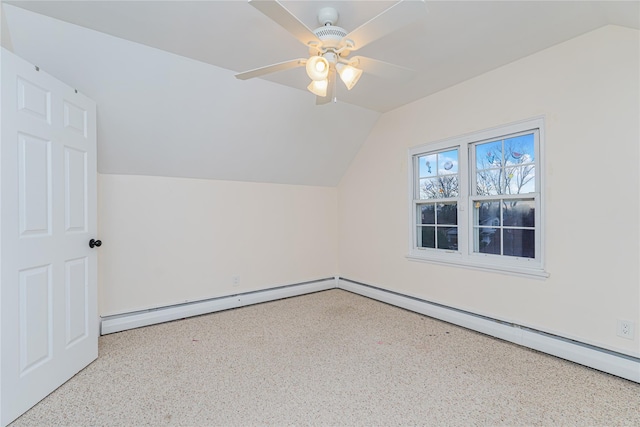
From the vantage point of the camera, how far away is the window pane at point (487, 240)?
9.52 feet

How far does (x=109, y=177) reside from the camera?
2986 millimetres

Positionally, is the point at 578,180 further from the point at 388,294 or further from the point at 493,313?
the point at 388,294

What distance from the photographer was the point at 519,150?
2.72 meters

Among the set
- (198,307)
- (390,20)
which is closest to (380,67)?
(390,20)

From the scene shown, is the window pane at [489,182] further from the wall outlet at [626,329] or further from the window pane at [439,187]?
the wall outlet at [626,329]

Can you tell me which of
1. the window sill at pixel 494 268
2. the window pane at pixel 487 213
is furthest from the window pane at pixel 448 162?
the window sill at pixel 494 268

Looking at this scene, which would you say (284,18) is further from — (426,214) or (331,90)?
(426,214)

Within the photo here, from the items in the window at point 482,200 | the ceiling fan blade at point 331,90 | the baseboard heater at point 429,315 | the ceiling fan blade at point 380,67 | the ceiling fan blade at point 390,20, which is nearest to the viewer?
the ceiling fan blade at point 390,20

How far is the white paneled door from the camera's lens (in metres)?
1.71

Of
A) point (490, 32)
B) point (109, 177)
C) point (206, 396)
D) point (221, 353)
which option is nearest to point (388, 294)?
point (221, 353)

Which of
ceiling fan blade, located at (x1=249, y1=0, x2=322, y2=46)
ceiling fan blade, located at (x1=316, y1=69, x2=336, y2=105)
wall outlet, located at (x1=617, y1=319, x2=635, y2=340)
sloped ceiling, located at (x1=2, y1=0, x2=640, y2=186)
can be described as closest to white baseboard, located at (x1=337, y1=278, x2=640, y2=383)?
wall outlet, located at (x1=617, y1=319, x2=635, y2=340)

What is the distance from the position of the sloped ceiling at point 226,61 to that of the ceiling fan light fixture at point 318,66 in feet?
1.17

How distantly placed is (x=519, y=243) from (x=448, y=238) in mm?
723

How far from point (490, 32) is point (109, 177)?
11.7 feet
